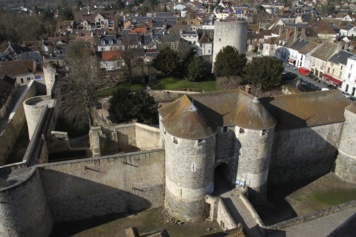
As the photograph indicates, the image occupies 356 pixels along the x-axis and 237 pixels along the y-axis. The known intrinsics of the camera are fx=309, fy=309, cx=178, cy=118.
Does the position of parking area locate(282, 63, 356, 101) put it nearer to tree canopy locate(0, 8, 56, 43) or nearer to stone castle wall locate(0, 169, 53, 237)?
stone castle wall locate(0, 169, 53, 237)

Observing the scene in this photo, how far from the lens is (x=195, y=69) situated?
36.0 metres

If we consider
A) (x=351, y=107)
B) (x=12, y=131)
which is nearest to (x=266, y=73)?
(x=351, y=107)

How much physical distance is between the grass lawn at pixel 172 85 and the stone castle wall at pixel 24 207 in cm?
1893

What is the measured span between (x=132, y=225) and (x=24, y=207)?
19.8 ft

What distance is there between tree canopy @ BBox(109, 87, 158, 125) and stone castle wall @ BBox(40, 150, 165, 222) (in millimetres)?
6730

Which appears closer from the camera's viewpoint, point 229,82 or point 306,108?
point 306,108

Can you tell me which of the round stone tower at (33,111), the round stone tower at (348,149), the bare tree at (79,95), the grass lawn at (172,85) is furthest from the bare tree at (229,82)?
the round stone tower at (33,111)

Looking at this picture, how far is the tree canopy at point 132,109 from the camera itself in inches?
962

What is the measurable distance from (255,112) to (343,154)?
904cm

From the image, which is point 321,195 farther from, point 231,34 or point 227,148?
point 231,34

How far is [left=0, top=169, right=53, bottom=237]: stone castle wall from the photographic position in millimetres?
15320

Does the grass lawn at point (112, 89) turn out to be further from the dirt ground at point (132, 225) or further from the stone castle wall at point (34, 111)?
the dirt ground at point (132, 225)

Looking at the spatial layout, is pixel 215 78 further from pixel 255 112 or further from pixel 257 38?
pixel 257 38

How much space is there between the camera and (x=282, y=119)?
20.0m
